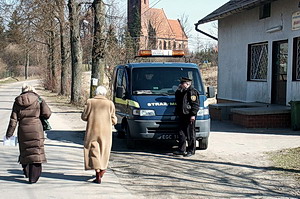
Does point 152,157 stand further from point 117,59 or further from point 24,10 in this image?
point 24,10

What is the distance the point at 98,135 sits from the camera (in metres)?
7.11

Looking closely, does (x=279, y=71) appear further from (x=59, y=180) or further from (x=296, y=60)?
(x=59, y=180)

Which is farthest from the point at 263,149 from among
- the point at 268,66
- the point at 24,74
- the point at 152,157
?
the point at 24,74

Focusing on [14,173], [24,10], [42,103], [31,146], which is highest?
[24,10]

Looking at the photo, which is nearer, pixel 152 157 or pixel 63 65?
pixel 152 157

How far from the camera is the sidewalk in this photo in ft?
21.0

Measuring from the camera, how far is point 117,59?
24172 mm

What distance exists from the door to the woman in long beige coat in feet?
30.6

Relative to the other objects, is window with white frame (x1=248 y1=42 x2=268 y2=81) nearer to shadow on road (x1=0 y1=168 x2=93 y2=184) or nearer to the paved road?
the paved road

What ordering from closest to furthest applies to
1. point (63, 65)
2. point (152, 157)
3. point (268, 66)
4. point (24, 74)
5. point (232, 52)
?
point (152, 157) → point (268, 66) → point (232, 52) → point (63, 65) → point (24, 74)

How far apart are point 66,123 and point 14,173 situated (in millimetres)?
8365

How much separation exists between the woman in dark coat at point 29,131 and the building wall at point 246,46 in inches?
370

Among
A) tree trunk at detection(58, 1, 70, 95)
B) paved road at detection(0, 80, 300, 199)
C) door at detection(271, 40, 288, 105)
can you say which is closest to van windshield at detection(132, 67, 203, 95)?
paved road at detection(0, 80, 300, 199)

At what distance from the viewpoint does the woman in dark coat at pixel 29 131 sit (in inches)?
276
